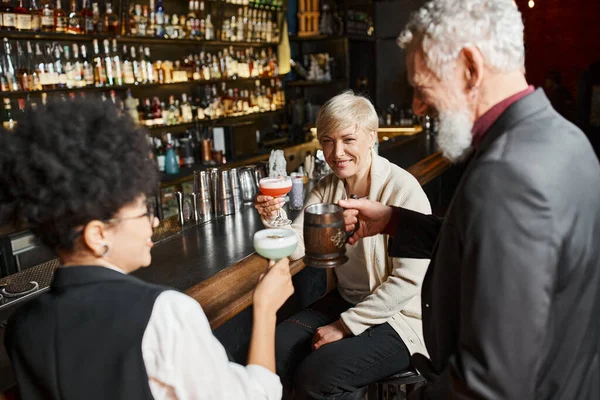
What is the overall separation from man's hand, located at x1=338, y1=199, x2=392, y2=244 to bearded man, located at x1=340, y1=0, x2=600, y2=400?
15.2 inches

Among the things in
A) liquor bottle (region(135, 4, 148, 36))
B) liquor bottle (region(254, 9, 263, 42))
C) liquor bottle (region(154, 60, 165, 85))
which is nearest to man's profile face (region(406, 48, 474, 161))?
liquor bottle (region(135, 4, 148, 36))

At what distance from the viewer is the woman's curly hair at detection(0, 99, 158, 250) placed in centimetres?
100

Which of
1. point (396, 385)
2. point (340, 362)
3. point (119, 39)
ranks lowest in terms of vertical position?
point (396, 385)

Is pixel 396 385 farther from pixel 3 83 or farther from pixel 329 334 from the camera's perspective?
pixel 3 83

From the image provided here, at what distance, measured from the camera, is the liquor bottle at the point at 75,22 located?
4115 millimetres

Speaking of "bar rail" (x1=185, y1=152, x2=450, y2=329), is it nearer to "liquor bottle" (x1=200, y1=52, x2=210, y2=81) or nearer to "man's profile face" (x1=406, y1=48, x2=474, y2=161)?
"man's profile face" (x1=406, y1=48, x2=474, y2=161)

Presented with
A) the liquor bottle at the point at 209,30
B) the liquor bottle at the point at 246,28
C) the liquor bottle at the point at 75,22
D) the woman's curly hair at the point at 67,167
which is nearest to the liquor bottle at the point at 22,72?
the liquor bottle at the point at 75,22

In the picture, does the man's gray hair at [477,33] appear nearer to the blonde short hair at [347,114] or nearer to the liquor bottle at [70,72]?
the blonde short hair at [347,114]

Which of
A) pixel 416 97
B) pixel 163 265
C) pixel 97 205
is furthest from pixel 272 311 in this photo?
pixel 163 265

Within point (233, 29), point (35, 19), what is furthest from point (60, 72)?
point (233, 29)

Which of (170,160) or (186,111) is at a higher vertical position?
(186,111)

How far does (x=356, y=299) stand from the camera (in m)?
2.27

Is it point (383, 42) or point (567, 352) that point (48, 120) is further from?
point (383, 42)

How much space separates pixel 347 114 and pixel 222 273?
2.77 ft
